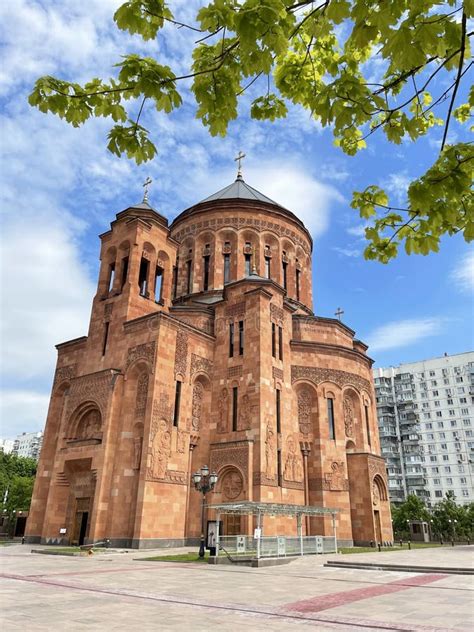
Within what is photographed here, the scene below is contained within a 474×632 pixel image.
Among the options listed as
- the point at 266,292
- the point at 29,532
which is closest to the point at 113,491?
the point at 29,532

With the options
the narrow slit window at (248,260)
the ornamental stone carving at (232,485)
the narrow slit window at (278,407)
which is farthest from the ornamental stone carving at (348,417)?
the narrow slit window at (248,260)

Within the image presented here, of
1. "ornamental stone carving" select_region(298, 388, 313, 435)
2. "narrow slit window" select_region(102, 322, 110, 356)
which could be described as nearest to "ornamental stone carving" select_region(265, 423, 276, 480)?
"ornamental stone carving" select_region(298, 388, 313, 435)

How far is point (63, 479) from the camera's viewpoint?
23219 mm

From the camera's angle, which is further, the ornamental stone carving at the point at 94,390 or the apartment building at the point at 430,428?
the apartment building at the point at 430,428

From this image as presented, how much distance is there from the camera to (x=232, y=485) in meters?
22.1

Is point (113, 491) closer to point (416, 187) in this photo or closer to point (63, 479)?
point (63, 479)

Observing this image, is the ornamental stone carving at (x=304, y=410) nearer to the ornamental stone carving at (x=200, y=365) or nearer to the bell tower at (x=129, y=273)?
the ornamental stone carving at (x=200, y=365)

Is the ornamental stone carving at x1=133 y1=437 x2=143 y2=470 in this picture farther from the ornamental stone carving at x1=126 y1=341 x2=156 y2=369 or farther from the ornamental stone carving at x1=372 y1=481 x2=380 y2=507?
the ornamental stone carving at x1=372 y1=481 x2=380 y2=507

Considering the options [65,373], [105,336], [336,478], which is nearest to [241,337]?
[105,336]

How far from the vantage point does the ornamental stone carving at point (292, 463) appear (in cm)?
2361

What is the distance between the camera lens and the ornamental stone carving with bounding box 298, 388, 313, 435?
85.7ft

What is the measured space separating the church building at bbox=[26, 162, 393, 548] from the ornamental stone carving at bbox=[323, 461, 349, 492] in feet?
0.25

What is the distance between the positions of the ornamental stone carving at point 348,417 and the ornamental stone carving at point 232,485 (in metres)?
8.16

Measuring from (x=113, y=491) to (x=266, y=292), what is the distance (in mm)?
12169
